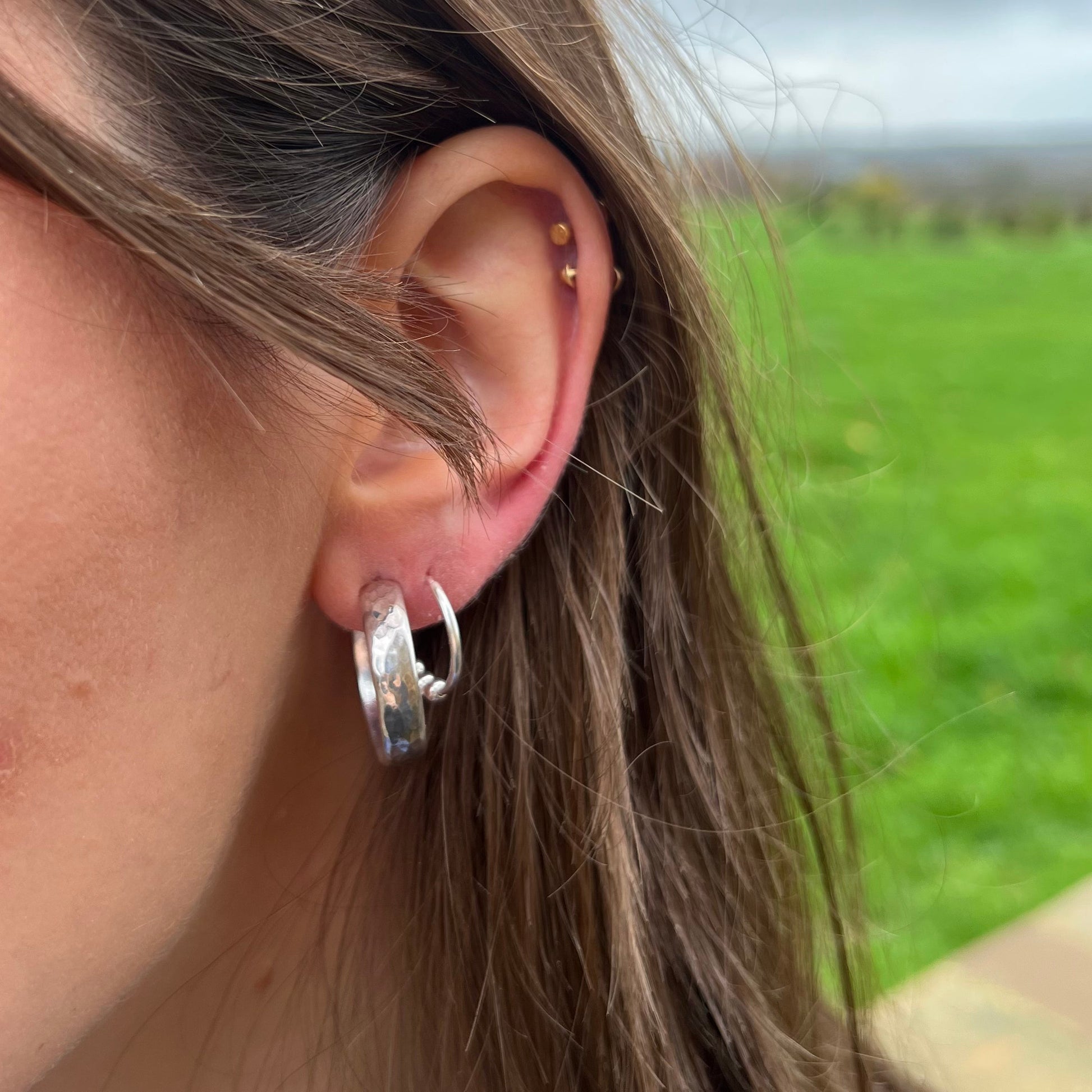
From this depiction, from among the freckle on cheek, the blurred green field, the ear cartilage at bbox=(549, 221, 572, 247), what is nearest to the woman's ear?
the ear cartilage at bbox=(549, 221, 572, 247)

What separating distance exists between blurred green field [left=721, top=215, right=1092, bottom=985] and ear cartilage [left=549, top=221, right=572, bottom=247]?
1.21 ft

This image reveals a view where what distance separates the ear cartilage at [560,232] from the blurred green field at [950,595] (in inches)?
14.5

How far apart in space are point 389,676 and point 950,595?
12.7ft

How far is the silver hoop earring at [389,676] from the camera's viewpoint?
2.83 feet

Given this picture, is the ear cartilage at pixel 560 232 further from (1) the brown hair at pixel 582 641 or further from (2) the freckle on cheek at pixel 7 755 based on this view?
(2) the freckle on cheek at pixel 7 755

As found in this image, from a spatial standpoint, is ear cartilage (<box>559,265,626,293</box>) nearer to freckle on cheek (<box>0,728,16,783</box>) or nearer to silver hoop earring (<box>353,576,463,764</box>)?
silver hoop earring (<box>353,576,463,764</box>)

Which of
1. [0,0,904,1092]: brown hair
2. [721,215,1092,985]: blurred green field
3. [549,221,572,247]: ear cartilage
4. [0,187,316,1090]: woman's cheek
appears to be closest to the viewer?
[0,187,316,1090]: woman's cheek

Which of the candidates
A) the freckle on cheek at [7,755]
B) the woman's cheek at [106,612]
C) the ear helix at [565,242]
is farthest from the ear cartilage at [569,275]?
the freckle on cheek at [7,755]

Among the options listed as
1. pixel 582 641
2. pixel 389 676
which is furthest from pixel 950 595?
pixel 389 676

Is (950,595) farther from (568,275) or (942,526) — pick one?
(568,275)

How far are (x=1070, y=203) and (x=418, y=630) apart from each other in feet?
22.4

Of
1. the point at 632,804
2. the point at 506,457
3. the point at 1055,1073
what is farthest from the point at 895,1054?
the point at 506,457

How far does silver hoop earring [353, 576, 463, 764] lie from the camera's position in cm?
86

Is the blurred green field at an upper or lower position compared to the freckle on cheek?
upper
